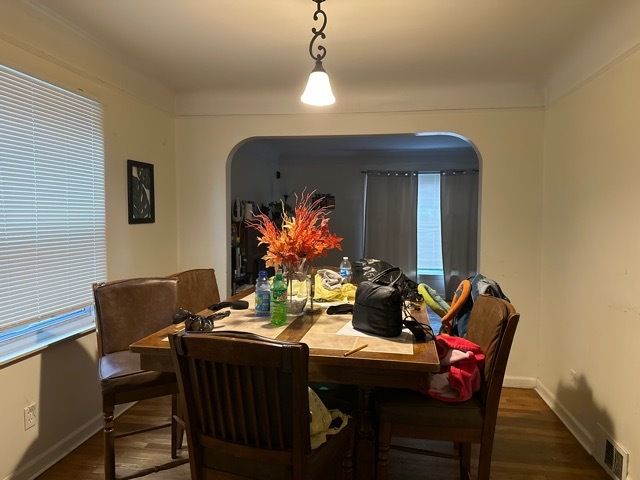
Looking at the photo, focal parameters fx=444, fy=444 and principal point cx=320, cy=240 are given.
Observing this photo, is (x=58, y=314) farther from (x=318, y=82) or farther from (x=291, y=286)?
(x=318, y=82)

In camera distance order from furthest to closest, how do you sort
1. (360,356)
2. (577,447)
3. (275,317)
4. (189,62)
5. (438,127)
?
1. (438,127)
2. (189,62)
3. (577,447)
4. (275,317)
5. (360,356)

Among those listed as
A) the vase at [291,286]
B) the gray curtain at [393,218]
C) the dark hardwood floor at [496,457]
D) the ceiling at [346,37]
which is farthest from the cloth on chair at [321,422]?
the gray curtain at [393,218]

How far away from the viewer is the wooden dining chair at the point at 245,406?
1.25 meters

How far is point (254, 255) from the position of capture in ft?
18.0

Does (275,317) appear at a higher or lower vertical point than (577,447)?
higher

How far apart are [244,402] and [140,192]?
7.22 ft

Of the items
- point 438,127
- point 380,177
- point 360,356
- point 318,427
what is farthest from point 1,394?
point 380,177

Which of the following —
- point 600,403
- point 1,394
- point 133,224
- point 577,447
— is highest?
point 133,224

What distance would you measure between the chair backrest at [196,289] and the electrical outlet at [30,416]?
852mm

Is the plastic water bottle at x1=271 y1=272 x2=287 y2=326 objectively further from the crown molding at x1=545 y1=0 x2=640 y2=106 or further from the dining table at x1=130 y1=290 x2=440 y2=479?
the crown molding at x1=545 y1=0 x2=640 y2=106

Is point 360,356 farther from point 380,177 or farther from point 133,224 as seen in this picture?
point 380,177

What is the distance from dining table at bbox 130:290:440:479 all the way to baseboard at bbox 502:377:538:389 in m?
1.78

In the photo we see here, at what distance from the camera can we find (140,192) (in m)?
3.10

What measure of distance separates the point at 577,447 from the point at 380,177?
4.63 meters
